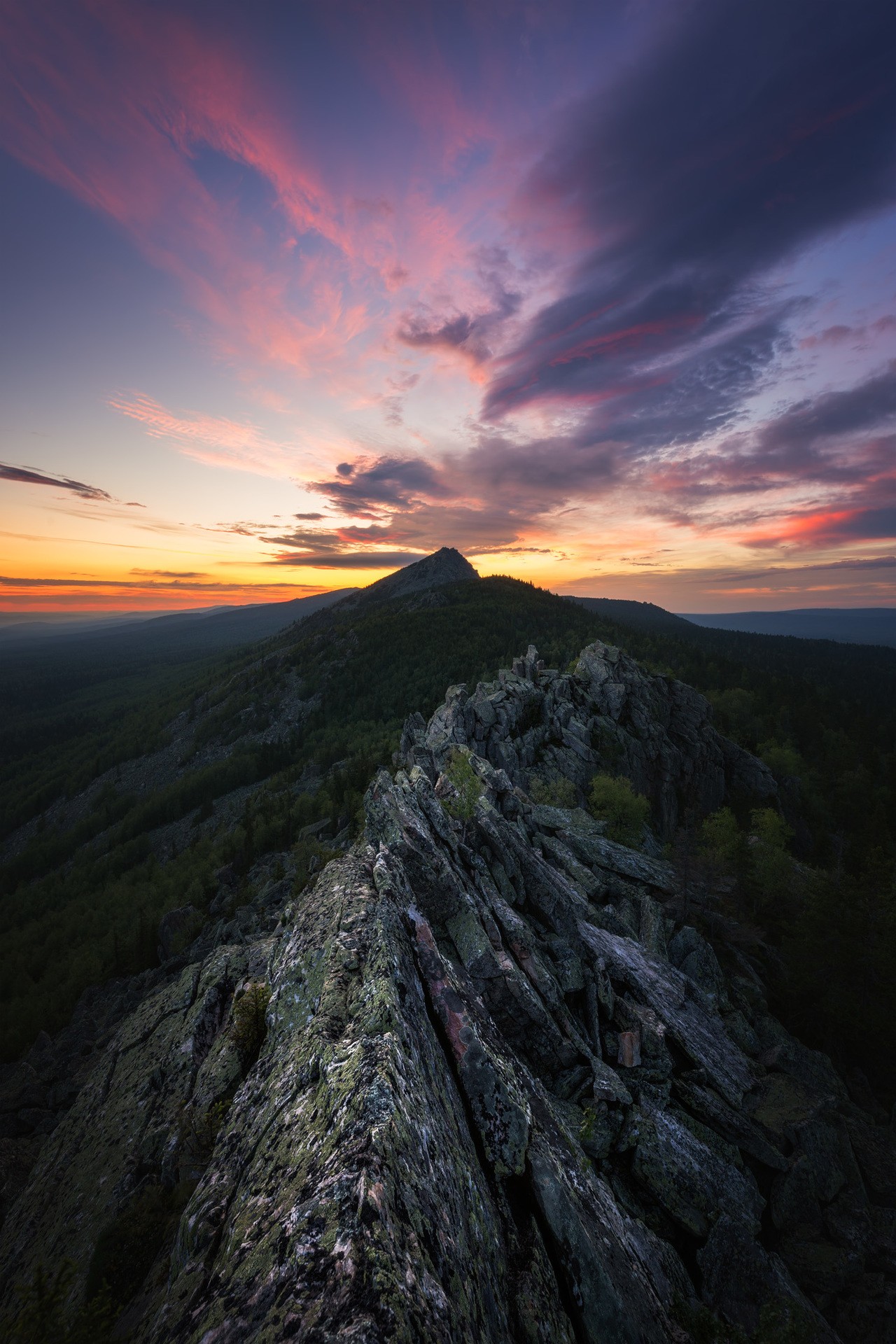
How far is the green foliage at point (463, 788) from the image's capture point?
3312 cm

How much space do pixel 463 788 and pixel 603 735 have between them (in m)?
38.4

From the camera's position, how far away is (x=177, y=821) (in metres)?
125

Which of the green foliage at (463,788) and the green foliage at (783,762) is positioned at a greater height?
the green foliage at (463,788)

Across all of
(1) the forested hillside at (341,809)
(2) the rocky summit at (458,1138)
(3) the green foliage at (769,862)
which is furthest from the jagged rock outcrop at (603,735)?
(2) the rocky summit at (458,1138)

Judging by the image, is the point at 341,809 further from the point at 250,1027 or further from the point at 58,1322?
the point at 58,1322

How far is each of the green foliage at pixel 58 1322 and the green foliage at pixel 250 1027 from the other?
186 inches

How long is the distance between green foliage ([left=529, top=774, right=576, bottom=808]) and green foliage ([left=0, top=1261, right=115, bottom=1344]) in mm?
49909

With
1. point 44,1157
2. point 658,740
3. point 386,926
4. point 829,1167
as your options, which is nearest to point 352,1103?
point 386,926

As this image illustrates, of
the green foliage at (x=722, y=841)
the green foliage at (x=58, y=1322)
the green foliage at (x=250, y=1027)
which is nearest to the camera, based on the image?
the green foliage at (x=58, y=1322)

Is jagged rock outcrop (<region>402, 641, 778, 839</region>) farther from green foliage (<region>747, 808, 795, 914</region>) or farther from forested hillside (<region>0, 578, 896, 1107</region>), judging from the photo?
green foliage (<region>747, 808, 795, 914</region>)

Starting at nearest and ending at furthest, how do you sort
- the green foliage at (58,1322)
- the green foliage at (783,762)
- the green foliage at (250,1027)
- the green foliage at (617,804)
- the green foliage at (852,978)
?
the green foliage at (58,1322) → the green foliage at (250,1027) → the green foliage at (852,978) → the green foliage at (617,804) → the green foliage at (783,762)

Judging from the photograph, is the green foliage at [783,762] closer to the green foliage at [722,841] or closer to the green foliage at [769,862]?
the green foliage at [769,862]

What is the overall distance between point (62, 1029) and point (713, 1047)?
73.6m

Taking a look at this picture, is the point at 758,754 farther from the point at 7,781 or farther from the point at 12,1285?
the point at 7,781
